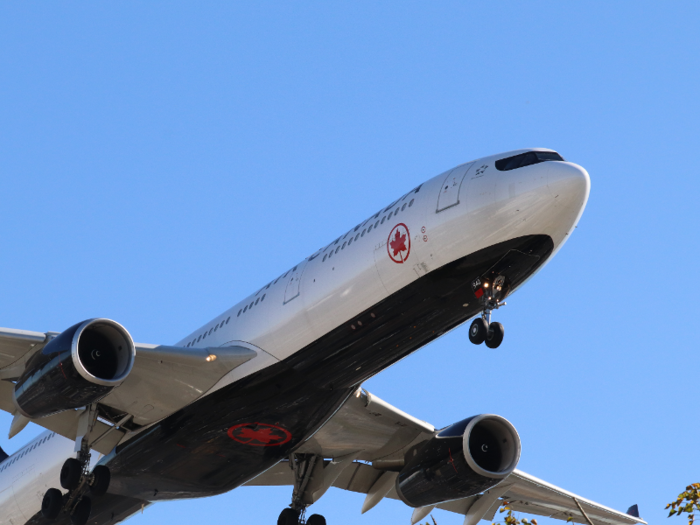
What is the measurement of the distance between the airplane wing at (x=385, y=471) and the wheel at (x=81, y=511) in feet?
18.2

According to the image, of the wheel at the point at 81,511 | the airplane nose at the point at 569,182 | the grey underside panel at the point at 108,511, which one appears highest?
the airplane nose at the point at 569,182

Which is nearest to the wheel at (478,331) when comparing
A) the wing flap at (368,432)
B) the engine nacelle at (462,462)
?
the wing flap at (368,432)

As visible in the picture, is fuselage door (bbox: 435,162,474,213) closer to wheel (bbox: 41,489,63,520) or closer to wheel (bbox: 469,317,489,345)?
wheel (bbox: 469,317,489,345)

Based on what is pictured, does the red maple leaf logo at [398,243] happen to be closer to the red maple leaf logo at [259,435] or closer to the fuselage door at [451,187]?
the fuselage door at [451,187]

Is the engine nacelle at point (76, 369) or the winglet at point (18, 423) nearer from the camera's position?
the engine nacelle at point (76, 369)

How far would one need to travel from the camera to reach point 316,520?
84.5 ft

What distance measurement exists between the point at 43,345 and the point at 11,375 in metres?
1.34

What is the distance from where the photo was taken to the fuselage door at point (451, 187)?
19.5 m

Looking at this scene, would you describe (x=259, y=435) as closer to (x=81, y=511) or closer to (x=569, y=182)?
(x=81, y=511)

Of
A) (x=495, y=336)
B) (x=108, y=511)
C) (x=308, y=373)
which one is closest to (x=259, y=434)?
(x=308, y=373)

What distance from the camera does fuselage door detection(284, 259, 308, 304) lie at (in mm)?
21453

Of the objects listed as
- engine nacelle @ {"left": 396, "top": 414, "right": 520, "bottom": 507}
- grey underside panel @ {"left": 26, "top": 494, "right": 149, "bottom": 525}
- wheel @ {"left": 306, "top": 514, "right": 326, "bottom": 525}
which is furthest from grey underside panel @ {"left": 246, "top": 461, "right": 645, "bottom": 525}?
grey underside panel @ {"left": 26, "top": 494, "right": 149, "bottom": 525}

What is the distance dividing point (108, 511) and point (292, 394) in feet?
22.8

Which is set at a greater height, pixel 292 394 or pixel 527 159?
pixel 527 159
